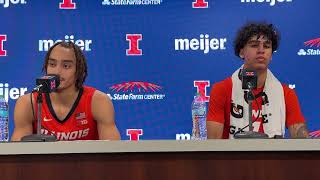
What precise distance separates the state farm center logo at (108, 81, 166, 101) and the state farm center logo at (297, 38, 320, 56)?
109 cm

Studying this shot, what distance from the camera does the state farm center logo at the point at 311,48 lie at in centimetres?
414

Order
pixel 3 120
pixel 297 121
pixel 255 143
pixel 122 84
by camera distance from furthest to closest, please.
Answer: pixel 122 84 < pixel 3 120 < pixel 297 121 < pixel 255 143

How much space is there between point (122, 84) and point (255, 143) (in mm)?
2289

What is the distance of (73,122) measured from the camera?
2836mm

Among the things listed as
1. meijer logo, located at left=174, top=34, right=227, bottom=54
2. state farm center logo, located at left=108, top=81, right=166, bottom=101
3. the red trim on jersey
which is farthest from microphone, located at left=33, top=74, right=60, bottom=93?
meijer logo, located at left=174, top=34, right=227, bottom=54

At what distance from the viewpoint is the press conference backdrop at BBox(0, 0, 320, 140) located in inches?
165

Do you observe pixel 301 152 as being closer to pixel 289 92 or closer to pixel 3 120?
pixel 289 92

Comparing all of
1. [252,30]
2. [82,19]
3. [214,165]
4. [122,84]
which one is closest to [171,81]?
[122,84]

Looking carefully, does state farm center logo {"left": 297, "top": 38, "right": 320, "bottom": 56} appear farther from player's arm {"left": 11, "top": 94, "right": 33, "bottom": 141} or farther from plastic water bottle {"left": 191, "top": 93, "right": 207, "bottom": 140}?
player's arm {"left": 11, "top": 94, "right": 33, "bottom": 141}

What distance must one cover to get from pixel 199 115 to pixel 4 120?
4.19 feet

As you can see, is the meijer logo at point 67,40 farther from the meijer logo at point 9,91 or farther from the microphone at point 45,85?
the microphone at point 45,85

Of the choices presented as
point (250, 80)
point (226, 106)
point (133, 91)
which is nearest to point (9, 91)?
point (133, 91)

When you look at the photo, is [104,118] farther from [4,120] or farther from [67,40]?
[67,40]

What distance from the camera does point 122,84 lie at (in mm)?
4180
